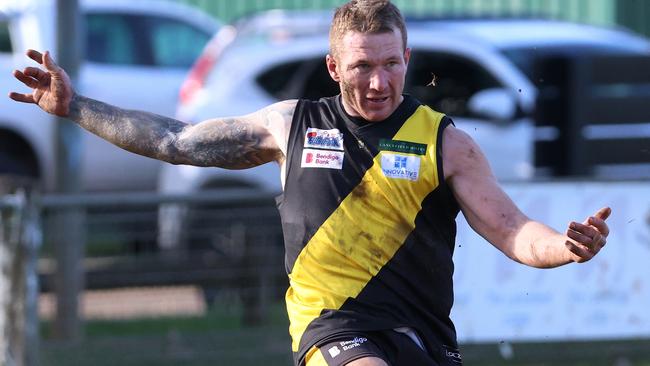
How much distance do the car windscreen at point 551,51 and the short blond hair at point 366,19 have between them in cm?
689

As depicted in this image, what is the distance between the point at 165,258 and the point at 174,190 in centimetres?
206

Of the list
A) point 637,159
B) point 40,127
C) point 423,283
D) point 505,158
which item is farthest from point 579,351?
point 40,127

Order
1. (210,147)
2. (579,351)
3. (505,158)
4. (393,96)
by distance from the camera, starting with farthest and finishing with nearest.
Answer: (505,158)
(579,351)
(210,147)
(393,96)

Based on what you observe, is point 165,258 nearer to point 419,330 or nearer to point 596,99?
point 596,99

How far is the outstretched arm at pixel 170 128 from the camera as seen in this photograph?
4.96m

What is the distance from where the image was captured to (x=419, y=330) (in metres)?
4.67

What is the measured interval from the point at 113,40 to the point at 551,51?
14.3 ft

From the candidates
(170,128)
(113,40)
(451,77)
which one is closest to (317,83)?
(451,77)

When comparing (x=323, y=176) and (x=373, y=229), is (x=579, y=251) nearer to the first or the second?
(x=373, y=229)

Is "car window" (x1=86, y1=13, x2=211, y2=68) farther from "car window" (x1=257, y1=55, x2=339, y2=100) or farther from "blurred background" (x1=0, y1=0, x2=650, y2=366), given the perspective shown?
"car window" (x1=257, y1=55, x2=339, y2=100)

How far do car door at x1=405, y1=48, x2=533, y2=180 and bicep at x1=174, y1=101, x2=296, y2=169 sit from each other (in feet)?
20.0

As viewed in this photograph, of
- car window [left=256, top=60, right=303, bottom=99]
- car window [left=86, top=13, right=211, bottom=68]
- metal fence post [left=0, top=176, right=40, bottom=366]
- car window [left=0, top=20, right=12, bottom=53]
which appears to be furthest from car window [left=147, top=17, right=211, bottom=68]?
metal fence post [left=0, top=176, right=40, bottom=366]

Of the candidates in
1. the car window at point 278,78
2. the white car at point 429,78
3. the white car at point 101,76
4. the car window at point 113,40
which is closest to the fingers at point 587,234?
the white car at point 429,78

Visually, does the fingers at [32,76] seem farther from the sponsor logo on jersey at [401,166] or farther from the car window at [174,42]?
the car window at [174,42]
